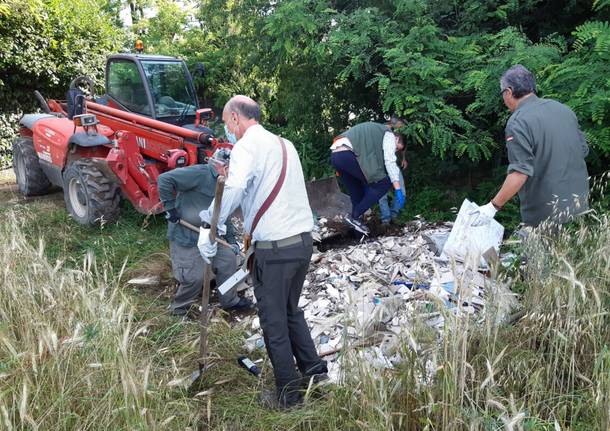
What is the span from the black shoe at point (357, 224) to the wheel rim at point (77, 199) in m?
3.15

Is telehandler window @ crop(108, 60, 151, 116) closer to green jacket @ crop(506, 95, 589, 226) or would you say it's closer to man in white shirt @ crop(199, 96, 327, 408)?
man in white shirt @ crop(199, 96, 327, 408)

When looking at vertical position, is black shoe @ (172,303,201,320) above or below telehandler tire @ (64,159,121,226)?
below

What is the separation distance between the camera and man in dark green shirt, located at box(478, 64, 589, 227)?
3.44m

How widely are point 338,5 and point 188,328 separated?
17.4 ft

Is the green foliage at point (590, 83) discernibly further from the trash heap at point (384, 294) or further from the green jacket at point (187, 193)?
the green jacket at point (187, 193)

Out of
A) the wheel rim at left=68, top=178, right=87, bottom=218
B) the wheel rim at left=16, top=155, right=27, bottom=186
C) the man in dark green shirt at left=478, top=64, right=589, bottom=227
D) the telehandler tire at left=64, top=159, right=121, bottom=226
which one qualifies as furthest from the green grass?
the wheel rim at left=16, top=155, right=27, bottom=186

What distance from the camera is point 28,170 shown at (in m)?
7.67

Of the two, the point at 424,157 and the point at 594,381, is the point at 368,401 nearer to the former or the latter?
the point at 594,381

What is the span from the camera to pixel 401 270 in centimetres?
461

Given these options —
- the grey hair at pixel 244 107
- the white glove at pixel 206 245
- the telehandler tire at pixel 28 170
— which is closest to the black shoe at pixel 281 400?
the white glove at pixel 206 245

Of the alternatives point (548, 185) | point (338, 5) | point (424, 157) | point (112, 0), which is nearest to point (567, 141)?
point (548, 185)

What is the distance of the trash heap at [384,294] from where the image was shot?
2.41m

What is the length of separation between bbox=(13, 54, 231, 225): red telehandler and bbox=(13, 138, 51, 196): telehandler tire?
480 millimetres

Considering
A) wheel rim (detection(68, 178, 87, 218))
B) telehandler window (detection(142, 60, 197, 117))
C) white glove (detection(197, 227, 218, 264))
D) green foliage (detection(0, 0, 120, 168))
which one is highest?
green foliage (detection(0, 0, 120, 168))
